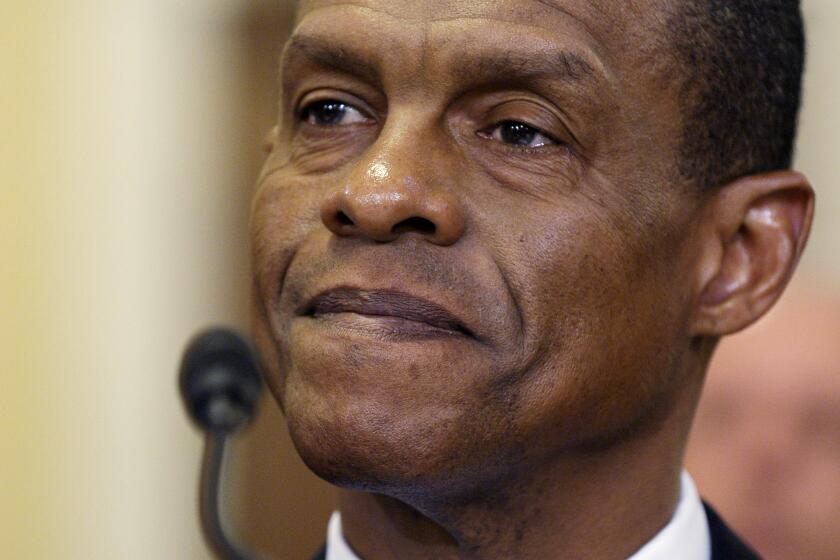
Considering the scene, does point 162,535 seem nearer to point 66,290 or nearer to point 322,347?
point 66,290

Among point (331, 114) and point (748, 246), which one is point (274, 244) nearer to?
point (331, 114)

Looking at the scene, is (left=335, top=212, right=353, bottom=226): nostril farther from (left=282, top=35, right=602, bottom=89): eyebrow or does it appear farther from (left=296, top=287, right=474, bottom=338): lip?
(left=282, top=35, right=602, bottom=89): eyebrow

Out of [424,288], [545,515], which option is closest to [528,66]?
[424,288]

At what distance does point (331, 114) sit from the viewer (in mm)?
2889

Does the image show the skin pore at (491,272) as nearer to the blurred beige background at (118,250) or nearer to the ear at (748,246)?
the ear at (748,246)

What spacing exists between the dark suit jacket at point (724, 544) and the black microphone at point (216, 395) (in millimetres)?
240

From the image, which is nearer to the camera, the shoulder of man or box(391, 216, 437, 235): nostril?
box(391, 216, 437, 235): nostril

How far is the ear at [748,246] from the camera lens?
9.43 ft

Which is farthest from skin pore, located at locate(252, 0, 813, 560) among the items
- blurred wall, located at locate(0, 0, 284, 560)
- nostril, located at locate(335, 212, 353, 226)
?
blurred wall, located at locate(0, 0, 284, 560)

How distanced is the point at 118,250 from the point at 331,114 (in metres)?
3.95

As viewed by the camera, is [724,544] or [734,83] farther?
[724,544]

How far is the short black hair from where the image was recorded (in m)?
2.75

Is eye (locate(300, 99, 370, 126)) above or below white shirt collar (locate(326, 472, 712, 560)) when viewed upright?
above

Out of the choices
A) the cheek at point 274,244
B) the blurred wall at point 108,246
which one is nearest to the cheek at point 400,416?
the cheek at point 274,244
